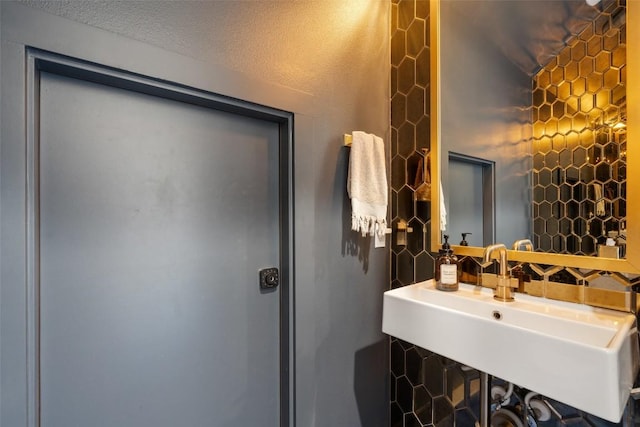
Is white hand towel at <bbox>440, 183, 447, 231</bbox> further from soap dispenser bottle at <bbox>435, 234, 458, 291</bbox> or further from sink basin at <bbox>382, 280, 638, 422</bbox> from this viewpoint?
sink basin at <bbox>382, 280, 638, 422</bbox>

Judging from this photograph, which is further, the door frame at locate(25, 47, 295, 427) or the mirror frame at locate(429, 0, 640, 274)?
the mirror frame at locate(429, 0, 640, 274)

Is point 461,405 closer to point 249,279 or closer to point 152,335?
point 249,279

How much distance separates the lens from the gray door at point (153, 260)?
0.79 meters

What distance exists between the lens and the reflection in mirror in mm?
917

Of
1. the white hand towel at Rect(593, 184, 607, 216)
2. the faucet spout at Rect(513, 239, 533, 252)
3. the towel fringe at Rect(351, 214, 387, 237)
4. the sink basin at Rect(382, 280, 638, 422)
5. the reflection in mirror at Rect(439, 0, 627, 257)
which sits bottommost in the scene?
the sink basin at Rect(382, 280, 638, 422)

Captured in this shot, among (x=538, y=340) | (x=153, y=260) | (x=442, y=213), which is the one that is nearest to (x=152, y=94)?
(x=153, y=260)

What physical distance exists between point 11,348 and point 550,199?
1669mm

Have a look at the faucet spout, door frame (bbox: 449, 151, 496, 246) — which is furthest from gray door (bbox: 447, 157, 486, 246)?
the faucet spout

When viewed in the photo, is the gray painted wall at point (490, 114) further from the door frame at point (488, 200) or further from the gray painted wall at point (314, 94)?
the gray painted wall at point (314, 94)

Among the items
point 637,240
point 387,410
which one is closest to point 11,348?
point 387,410

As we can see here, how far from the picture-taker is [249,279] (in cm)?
113

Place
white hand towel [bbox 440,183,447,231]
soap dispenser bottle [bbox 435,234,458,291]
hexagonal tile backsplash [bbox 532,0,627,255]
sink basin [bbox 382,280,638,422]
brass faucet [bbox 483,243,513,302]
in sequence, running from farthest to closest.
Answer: white hand towel [bbox 440,183,447,231], soap dispenser bottle [bbox 435,234,458,291], brass faucet [bbox 483,243,513,302], hexagonal tile backsplash [bbox 532,0,627,255], sink basin [bbox 382,280,638,422]

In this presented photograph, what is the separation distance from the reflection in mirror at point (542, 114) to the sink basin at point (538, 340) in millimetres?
230

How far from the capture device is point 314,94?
1200 millimetres
